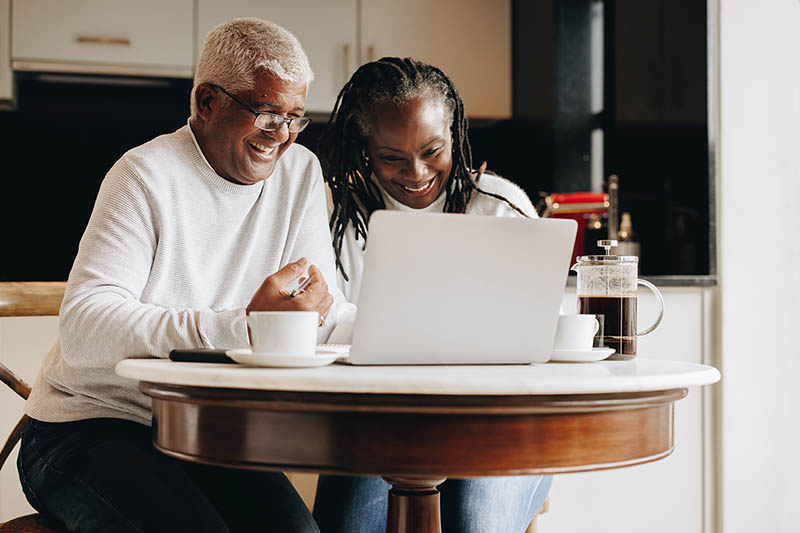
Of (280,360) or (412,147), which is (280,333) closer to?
(280,360)

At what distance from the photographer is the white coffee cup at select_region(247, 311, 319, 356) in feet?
3.37

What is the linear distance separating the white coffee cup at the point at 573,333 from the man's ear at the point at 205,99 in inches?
27.6

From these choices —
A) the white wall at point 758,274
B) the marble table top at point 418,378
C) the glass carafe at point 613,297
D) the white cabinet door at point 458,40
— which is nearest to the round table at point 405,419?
the marble table top at point 418,378

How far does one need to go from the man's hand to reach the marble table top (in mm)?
144

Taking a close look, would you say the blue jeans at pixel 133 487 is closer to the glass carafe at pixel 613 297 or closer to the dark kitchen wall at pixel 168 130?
the glass carafe at pixel 613 297

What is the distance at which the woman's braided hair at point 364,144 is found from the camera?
1.79 meters

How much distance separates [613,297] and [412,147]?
560 millimetres

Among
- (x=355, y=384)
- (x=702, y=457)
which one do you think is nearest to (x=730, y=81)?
(x=702, y=457)

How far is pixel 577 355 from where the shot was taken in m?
1.19

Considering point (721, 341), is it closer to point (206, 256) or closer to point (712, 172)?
point (712, 172)

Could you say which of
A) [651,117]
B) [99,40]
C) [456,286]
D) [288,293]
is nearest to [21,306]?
[288,293]

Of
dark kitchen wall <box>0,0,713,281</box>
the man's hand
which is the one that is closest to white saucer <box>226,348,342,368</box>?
the man's hand

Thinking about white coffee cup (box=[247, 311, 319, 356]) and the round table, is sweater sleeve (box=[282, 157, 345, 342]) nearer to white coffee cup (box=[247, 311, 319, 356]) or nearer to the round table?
white coffee cup (box=[247, 311, 319, 356])

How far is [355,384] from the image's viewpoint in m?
0.88
